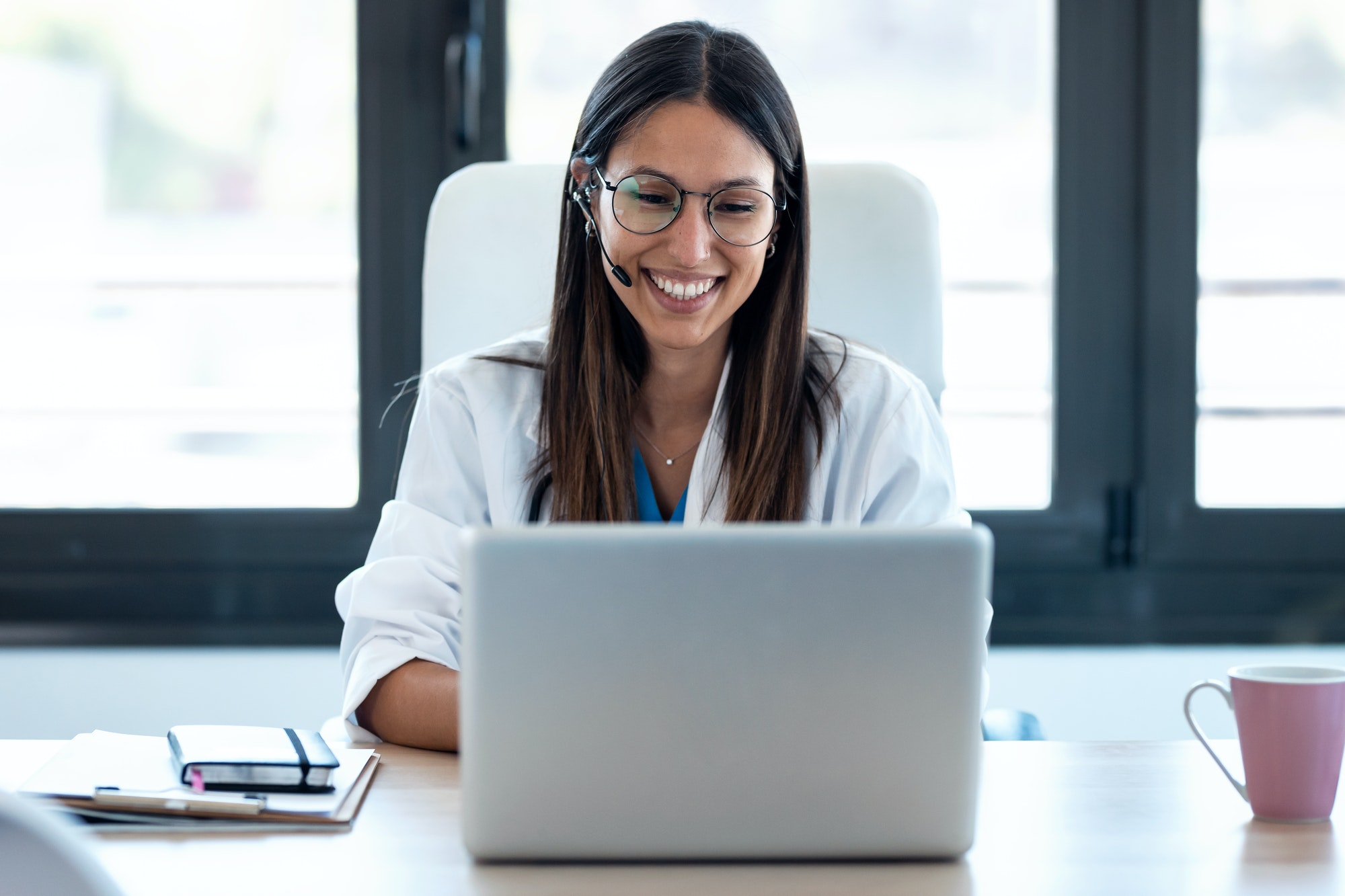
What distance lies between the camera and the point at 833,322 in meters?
1.38

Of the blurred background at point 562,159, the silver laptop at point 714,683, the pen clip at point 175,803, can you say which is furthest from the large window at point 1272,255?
the pen clip at point 175,803

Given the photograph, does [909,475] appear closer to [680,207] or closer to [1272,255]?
[680,207]

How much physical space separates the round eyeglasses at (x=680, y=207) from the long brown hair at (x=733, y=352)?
0.04 metres

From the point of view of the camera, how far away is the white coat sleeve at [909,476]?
1.24m

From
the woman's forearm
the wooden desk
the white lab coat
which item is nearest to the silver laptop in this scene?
the wooden desk

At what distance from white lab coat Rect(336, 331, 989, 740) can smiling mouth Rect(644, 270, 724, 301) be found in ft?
0.34

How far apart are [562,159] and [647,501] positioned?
31.6 inches

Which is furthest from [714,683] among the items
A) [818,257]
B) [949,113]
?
[949,113]

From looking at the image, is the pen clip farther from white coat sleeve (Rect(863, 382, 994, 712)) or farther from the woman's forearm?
white coat sleeve (Rect(863, 382, 994, 712))

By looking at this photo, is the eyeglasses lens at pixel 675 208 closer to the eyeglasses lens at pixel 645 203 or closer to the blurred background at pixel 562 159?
the eyeglasses lens at pixel 645 203

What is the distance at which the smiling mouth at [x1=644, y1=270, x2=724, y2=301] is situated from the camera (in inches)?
50.5

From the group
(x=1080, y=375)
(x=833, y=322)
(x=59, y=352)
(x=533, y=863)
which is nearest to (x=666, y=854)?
(x=533, y=863)

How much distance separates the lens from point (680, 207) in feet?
4.07

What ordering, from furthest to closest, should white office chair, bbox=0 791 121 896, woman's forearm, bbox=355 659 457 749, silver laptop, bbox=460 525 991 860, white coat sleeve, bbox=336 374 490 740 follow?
white coat sleeve, bbox=336 374 490 740
woman's forearm, bbox=355 659 457 749
silver laptop, bbox=460 525 991 860
white office chair, bbox=0 791 121 896
